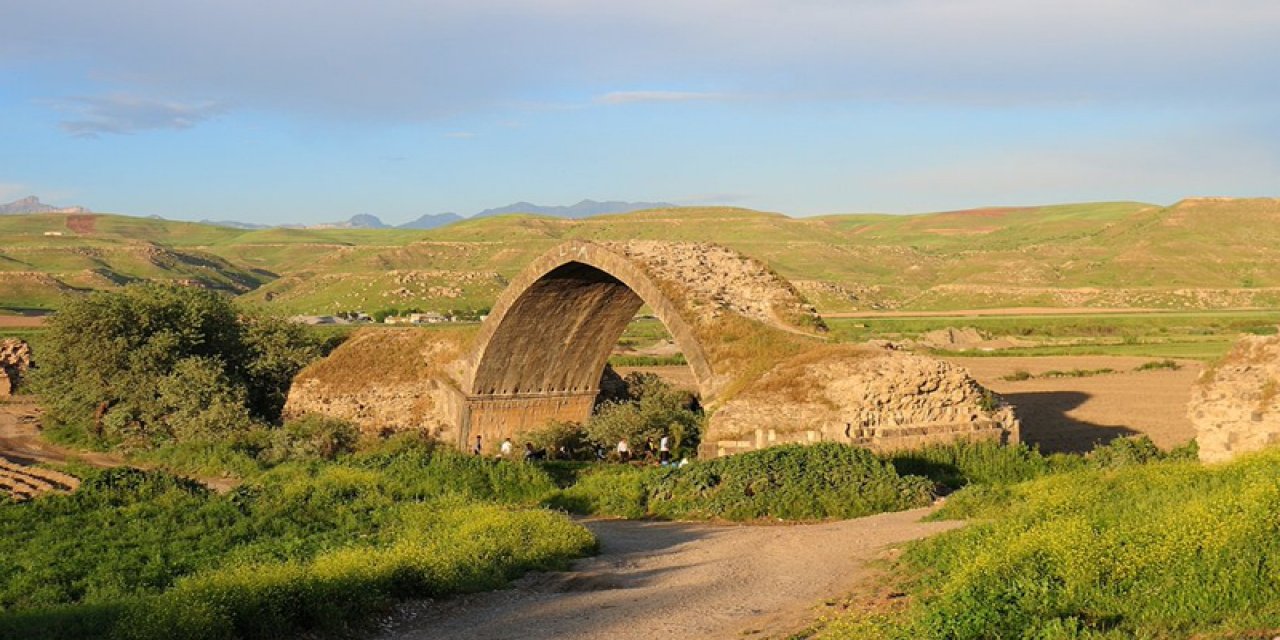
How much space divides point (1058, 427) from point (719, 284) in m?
9.98

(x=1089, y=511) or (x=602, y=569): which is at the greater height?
(x=1089, y=511)

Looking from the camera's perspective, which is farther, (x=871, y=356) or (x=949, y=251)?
(x=949, y=251)

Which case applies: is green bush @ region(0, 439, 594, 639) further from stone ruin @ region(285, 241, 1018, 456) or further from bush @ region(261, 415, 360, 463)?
stone ruin @ region(285, 241, 1018, 456)

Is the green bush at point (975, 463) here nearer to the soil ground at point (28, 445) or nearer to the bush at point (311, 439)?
the bush at point (311, 439)

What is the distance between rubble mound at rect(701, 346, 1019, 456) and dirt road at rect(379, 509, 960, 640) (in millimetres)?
4331

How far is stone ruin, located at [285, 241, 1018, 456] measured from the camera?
1927cm

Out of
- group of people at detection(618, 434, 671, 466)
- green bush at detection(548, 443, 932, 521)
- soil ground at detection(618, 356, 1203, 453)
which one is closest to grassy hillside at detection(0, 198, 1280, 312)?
soil ground at detection(618, 356, 1203, 453)

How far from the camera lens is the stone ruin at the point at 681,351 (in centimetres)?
1927

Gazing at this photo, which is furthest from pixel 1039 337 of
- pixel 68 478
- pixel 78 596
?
pixel 78 596

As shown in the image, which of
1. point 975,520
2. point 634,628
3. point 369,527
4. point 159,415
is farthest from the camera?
point 159,415

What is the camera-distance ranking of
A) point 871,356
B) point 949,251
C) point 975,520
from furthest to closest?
point 949,251
point 871,356
point 975,520

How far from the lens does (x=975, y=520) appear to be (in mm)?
12445

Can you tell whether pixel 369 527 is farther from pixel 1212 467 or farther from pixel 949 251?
pixel 949 251

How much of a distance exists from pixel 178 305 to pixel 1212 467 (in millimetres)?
27416
